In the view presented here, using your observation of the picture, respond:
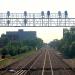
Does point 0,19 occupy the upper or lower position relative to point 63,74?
upper

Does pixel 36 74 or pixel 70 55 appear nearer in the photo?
pixel 36 74

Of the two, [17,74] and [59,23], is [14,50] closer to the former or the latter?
[59,23]

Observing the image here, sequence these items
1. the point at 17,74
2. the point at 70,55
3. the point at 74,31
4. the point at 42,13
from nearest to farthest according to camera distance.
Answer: the point at 17,74 < the point at 42,13 < the point at 70,55 < the point at 74,31

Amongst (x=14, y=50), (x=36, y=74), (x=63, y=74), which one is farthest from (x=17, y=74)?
(x=14, y=50)

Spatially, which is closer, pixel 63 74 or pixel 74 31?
pixel 63 74

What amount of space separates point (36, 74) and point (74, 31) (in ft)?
288

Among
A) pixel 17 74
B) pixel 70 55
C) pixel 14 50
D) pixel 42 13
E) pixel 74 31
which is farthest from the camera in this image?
pixel 74 31

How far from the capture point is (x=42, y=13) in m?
51.0

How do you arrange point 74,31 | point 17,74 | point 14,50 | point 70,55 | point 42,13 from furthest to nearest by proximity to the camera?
1. point 74,31
2. point 14,50
3. point 70,55
4. point 42,13
5. point 17,74

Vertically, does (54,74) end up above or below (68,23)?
below

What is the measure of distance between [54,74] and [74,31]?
287 ft

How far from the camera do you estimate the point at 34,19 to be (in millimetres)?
52188

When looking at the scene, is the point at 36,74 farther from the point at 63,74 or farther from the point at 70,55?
the point at 70,55

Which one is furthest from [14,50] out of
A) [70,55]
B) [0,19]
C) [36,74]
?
[36,74]
